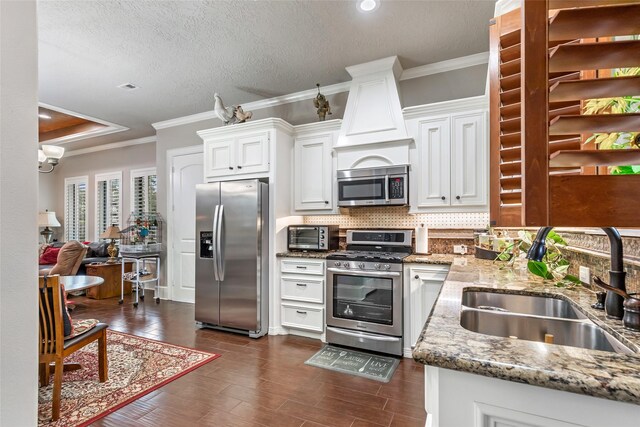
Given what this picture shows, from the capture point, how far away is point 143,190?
617 cm

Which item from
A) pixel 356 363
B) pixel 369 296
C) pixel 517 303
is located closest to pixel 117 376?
pixel 356 363

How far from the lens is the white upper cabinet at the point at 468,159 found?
2953 millimetres

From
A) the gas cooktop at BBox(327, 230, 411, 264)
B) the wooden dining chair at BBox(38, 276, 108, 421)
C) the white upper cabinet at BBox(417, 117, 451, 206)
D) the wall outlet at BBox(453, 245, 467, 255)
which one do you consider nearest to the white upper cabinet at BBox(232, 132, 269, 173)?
the gas cooktop at BBox(327, 230, 411, 264)

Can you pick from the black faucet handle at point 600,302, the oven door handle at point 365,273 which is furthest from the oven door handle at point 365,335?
the black faucet handle at point 600,302

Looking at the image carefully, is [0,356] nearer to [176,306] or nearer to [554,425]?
[554,425]

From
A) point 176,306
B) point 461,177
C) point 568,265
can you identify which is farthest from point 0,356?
point 176,306

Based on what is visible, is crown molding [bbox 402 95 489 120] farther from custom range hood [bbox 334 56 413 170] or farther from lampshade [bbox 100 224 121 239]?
lampshade [bbox 100 224 121 239]

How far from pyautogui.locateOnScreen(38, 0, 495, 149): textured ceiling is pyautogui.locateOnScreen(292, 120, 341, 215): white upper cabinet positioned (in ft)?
2.11

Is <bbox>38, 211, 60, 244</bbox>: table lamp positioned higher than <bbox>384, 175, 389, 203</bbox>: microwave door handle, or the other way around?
<bbox>384, 175, 389, 203</bbox>: microwave door handle

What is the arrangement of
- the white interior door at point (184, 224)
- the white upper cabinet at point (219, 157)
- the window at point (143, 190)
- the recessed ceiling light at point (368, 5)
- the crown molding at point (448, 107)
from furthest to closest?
the window at point (143, 190) < the white interior door at point (184, 224) < the white upper cabinet at point (219, 157) < the crown molding at point (448, 107) < the recessed ceiling light at point (368, 5)

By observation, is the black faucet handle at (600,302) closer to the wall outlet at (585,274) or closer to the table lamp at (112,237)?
the wall outlet at (585,274)

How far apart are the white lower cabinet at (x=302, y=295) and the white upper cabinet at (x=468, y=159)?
5.21ft

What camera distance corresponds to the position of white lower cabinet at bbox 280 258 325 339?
335cm

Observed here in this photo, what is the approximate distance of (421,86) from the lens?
11.6 ft
